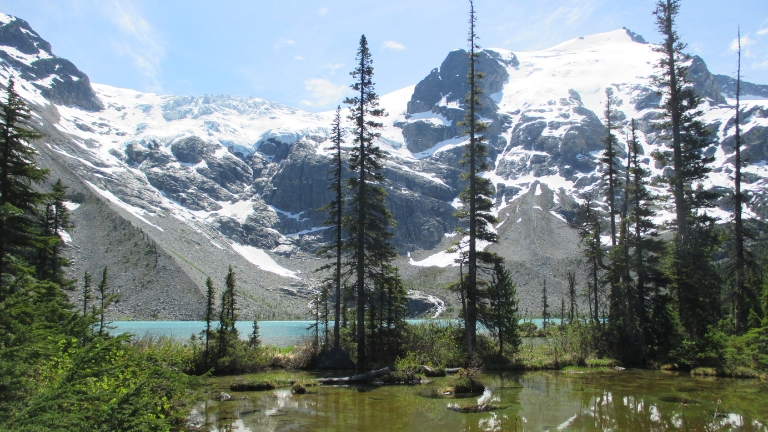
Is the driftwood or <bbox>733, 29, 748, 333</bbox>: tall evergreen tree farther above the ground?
<bbox>733, 29, 748, 333</bbox>: tall evergreen tree

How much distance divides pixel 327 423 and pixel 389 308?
49.7 ft

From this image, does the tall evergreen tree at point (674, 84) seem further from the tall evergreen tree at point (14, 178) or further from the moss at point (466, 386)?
the tall evergreen tree at point (14, 178)

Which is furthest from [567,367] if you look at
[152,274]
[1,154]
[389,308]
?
[152,274]

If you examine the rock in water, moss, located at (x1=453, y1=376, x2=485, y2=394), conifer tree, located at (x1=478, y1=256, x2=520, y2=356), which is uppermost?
conifer tree, located at (x1=478, y1=256, x2=520, y2=356)

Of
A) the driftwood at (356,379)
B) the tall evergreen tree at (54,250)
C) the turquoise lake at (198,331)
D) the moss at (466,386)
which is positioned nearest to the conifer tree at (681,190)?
the moss at (466,386)

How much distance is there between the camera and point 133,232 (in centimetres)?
13875

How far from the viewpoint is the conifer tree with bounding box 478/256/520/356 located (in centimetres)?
2558

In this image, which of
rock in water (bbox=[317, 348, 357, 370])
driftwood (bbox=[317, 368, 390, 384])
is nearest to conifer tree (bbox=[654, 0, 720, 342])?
driftwood (bbox=[317, 368, 390, 384])

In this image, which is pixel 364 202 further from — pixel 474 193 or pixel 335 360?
pixel 335 360

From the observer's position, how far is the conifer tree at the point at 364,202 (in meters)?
27.2

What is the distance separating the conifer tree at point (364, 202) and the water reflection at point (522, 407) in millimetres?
9043

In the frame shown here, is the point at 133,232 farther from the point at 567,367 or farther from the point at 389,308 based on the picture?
the point at 567,367

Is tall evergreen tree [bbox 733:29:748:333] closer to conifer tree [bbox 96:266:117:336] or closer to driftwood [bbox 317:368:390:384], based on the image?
driftwood [bbox 317:368:390:384]

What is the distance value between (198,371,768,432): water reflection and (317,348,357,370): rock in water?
624 centimetres
